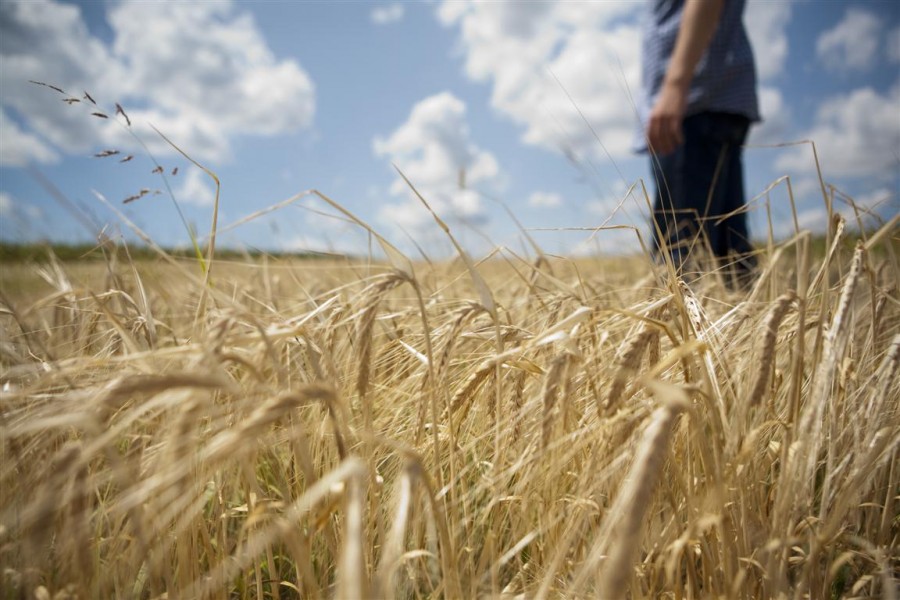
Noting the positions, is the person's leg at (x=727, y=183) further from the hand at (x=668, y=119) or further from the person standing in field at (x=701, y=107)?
the hand at (x=668, y=119)

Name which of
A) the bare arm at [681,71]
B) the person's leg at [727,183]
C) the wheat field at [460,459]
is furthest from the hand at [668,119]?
the wheat field at [460,459]

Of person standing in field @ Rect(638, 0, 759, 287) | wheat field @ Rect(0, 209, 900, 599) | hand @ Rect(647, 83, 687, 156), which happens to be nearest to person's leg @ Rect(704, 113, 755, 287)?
person standing in field @ Rect(638, 0, 759, 287)

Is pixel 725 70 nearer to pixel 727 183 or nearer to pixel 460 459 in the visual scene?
pixel 727 183

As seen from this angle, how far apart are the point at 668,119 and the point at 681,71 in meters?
0.20

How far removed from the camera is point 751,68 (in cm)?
218

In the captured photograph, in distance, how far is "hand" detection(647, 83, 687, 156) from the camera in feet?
6.81

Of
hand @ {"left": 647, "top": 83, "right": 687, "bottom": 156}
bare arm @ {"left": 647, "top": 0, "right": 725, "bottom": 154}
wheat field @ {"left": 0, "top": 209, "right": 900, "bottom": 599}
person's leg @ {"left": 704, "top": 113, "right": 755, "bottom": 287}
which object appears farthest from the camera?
person's leg @ {"left": 704, "top": 113, "right": 755, "bottom": 287}

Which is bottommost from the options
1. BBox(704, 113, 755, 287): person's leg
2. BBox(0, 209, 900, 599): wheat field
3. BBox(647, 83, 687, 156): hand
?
BBox(0, 209, 900, 599): wheat field

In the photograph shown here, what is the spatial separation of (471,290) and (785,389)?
5.82ft

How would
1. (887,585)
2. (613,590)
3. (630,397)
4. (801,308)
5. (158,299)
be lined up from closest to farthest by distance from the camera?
(613,590)
(887,585)
(801,308)
(630,397)
(158,299)

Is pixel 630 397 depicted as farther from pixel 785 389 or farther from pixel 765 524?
pixel 785 389

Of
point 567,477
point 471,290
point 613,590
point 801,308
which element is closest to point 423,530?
point 567,477

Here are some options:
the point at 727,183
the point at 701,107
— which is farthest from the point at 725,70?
the point at 727,183

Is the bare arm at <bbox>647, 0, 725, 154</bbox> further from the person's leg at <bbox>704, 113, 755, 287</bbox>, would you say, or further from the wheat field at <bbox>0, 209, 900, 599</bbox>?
the wheat field at <bbox>0, 209, 900, 599</bbox>
